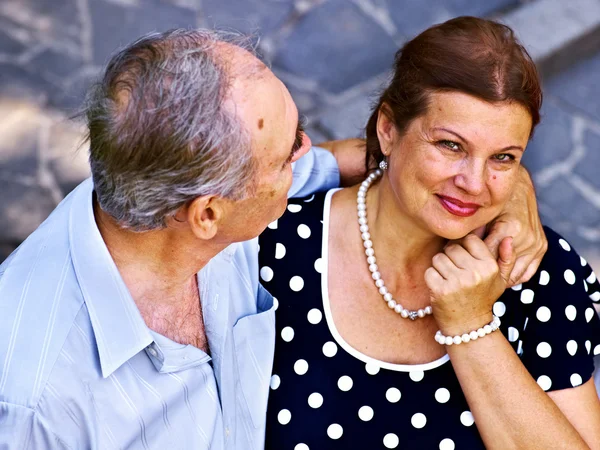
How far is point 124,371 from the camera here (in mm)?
2018

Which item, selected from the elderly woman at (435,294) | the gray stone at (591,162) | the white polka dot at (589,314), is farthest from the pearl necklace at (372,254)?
the gray stone at (591,162)

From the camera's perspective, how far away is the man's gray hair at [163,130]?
1.85 m

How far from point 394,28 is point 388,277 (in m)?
2.76

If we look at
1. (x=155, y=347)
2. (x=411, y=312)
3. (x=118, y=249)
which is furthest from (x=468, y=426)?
(x=118, y=249)

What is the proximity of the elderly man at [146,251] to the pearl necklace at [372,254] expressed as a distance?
1.50 ft

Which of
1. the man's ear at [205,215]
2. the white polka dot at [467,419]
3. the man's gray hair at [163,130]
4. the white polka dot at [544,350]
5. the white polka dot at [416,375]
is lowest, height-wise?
the white polka dot at [467,419]

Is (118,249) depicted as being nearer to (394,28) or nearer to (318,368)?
(318,368)

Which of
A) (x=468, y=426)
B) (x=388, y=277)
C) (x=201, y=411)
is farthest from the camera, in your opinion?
(x=388, y=277)

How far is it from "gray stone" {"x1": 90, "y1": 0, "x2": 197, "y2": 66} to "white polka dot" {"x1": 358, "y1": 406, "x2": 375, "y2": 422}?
2972 millimetres

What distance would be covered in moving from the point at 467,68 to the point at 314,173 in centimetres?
72

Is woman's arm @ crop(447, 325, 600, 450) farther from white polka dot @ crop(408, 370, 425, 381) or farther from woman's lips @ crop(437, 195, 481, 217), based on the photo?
woman's lips @ crop(437, 195, 481, 217)

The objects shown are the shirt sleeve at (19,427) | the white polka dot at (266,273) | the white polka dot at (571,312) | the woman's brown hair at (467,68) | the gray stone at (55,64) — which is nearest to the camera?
the shirt sleeve at (19,427)

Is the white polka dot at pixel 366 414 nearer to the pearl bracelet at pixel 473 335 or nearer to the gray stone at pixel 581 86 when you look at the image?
Result: the pearl bracelet at pixel 473 335

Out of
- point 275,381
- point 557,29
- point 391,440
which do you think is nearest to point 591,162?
point 557,29
